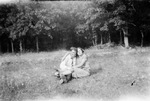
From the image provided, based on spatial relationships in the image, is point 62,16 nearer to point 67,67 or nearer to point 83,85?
point 67,67

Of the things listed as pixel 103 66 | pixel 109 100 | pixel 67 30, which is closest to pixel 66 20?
pixel 67 30

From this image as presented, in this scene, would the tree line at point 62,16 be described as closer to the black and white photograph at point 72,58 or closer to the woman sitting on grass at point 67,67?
the black and white photograph at point 72,58

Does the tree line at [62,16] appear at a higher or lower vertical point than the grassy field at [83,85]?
higher

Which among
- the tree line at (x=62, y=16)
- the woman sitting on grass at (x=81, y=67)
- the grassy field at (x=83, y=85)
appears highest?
the tree line at (x=62, y=16)

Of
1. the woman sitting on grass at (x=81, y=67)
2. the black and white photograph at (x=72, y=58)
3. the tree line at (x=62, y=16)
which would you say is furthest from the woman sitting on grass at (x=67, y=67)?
the tree line at (x=62, y=16)

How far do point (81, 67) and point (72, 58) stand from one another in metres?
0.62

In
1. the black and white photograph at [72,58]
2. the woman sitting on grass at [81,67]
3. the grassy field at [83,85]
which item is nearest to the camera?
the grassy field at [83,85]

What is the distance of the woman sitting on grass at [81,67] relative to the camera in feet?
32.3

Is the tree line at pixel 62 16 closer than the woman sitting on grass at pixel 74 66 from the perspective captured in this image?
No

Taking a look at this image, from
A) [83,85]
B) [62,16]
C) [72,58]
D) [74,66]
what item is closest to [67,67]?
[74,66]

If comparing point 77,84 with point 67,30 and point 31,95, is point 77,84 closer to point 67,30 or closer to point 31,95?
point 31,95

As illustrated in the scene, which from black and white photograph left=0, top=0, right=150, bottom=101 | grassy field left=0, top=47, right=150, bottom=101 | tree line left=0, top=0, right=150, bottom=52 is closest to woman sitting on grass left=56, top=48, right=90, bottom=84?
black and white photograph left=0, top=0, right=150, bottom=101

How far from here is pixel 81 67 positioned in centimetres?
1021

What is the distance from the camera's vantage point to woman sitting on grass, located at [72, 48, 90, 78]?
984 centimetres
